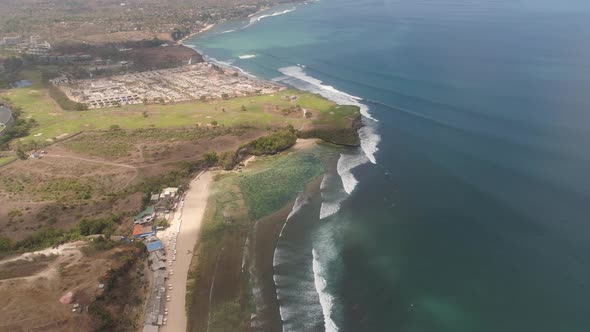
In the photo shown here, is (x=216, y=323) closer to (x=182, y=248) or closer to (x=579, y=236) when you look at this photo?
(x=182, y=248)

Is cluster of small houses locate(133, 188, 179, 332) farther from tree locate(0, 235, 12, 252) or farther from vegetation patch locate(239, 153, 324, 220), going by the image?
tree locate(0, 235, 12, 252)

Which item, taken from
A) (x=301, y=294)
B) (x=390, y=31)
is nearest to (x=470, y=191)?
(x=301, y=294)

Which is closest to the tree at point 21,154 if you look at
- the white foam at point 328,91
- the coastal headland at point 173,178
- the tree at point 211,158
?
the coastal headland at point 173,178

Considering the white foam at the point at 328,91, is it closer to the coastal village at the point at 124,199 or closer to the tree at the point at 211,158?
the coastal village at the point at 124,199

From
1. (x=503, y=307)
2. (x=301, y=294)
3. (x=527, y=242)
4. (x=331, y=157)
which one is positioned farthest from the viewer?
(x=331, y=157)

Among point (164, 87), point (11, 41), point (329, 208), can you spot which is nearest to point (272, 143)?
point (329, 208)
